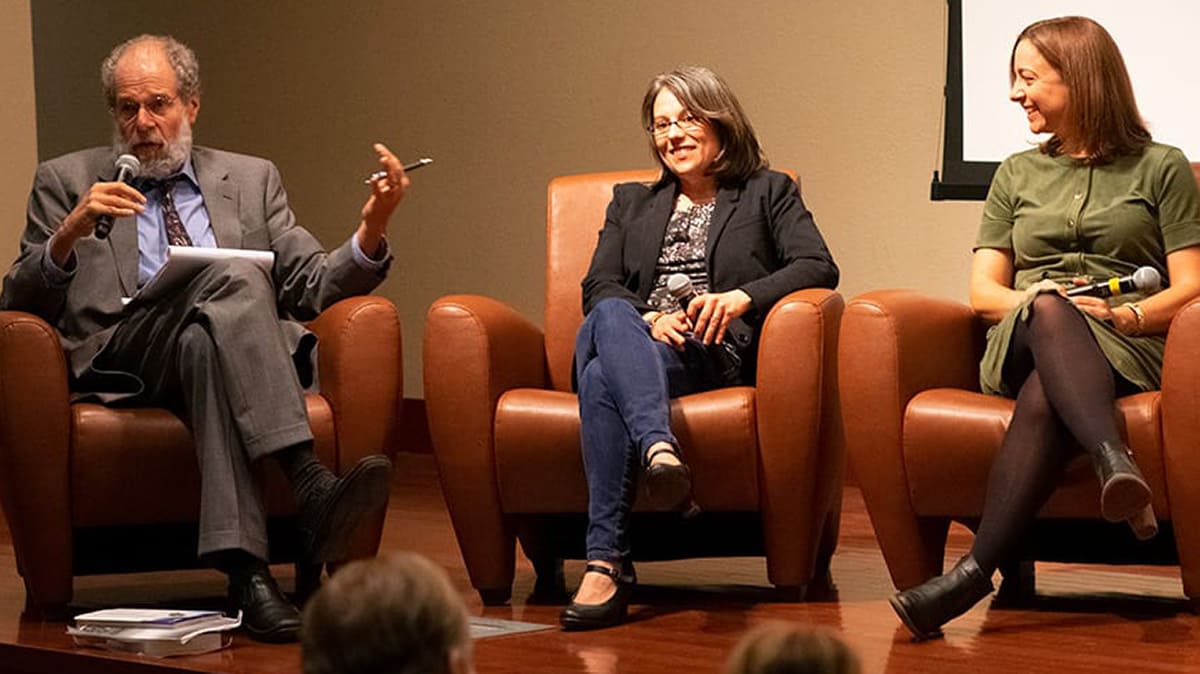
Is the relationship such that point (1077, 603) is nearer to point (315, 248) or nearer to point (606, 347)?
point (606, 347)

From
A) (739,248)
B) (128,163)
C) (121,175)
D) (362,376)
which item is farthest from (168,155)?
(739,248)

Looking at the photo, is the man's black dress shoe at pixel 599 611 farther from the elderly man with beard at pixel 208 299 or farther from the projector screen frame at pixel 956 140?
the projector screen frame at pixel 956 140

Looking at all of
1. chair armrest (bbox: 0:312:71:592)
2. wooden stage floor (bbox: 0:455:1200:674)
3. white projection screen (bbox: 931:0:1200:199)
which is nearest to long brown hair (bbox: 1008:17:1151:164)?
white projection screen (bbox: 931:0:1200:199)

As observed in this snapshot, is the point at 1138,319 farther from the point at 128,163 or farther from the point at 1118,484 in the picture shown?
the point at 128,163

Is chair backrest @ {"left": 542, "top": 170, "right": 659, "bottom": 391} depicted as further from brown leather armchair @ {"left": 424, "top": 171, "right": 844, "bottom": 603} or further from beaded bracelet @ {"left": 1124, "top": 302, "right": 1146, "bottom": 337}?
beaded bracelet @ {"left": 1124, "top": 302, "right": 1146, "bottom": 337}

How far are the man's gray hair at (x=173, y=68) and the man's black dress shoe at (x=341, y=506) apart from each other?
3.41ft

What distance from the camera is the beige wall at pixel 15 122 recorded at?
5.38 metres

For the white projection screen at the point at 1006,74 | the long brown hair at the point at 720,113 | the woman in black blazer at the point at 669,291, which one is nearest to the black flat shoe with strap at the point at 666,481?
the woman in black blazer at the point at 669,291

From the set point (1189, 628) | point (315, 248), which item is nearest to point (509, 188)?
point (315, 248)

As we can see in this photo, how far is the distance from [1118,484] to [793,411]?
26.9 inches

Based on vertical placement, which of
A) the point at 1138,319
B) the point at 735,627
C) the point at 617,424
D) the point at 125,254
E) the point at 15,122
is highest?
the point at 15,122

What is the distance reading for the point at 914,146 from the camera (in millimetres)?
5324

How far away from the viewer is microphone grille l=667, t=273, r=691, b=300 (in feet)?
12.2

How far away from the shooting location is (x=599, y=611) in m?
3.44
